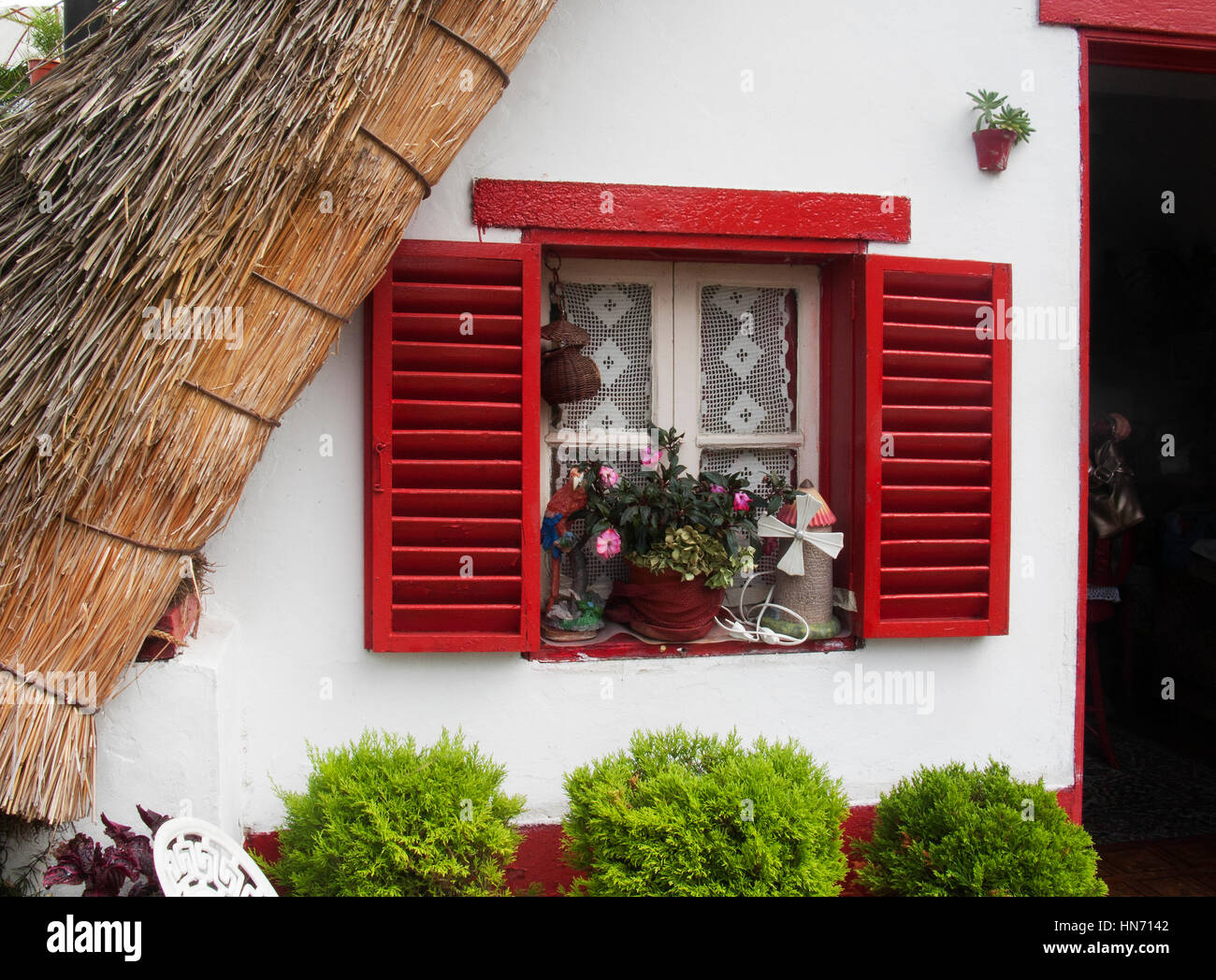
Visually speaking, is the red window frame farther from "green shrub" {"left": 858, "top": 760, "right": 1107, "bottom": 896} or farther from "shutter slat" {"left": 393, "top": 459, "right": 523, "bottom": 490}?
"green shrub" {"left": 858, "top": 760, "right": 1107, "bottom": 896}

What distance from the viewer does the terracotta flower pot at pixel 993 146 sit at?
11.2 feet

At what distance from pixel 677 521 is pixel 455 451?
82cm

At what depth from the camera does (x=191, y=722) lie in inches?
115

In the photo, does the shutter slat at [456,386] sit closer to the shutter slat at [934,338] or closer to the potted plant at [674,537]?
the potted plant at [674,537]

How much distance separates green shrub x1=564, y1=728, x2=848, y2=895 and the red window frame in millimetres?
714

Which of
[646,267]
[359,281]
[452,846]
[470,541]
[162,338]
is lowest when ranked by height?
[452,846]

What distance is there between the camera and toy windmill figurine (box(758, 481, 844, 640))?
134 inches

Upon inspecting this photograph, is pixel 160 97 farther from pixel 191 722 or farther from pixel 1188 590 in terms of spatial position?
pixel 1188 590

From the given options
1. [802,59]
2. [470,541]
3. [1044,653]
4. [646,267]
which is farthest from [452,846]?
[802,59]

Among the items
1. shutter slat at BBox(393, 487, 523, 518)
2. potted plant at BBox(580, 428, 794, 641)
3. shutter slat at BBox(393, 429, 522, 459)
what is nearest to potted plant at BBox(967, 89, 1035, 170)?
potted plant at BBox(580, 428, 794, 641)

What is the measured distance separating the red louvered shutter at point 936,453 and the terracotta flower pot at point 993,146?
1.25 feet

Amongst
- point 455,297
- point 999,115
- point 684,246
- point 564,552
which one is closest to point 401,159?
point 455,297

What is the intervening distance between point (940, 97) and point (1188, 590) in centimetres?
399

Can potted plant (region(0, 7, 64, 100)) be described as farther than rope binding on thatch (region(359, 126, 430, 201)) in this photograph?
Yes
